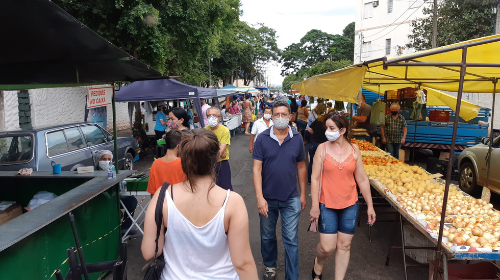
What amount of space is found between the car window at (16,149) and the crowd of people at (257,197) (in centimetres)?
204

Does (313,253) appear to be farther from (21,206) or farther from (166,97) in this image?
(166,97)

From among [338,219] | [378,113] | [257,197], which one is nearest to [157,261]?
[257,197]

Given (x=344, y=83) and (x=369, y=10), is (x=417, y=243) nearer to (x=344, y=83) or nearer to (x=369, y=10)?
(x=344, y=83)

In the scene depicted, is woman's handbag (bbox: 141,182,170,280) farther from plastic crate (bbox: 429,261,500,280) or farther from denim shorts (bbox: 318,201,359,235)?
plastic crate (bbox: 429,261,500,280)

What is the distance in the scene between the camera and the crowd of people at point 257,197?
5.91ft

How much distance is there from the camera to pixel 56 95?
14031mm

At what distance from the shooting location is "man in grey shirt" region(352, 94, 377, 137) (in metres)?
10.3

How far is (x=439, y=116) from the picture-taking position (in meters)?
11.4

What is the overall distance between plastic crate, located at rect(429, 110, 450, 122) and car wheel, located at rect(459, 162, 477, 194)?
3.60 metres

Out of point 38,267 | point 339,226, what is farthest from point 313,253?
point 38,267

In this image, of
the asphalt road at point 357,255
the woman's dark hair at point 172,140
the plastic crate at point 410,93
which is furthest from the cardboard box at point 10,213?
the plastic crate at point 410,93

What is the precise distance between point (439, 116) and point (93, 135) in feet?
34.5

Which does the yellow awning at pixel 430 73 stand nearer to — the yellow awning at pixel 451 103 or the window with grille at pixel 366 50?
the yellow awning at pixel 451 103

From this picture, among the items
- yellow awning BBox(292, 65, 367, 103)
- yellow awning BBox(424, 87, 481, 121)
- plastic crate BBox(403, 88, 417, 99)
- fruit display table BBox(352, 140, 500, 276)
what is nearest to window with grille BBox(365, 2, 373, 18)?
plastic crate BBox(403, 88, 417, 99)
